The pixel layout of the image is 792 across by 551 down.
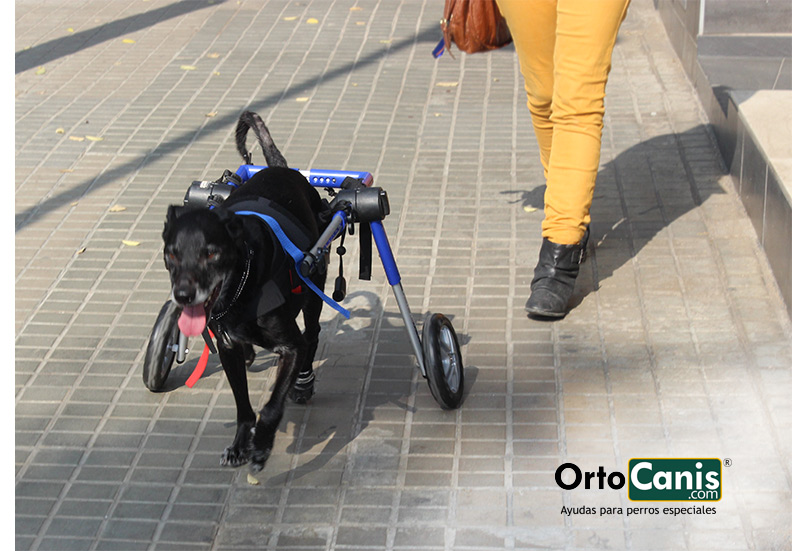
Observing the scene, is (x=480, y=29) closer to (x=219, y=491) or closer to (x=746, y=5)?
(x=219, y=491)

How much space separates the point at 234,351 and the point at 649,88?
5548mm

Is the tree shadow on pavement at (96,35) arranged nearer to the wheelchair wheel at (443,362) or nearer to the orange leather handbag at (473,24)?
the orange leather handbag at (473,24)

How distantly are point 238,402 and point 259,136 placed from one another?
127 cm

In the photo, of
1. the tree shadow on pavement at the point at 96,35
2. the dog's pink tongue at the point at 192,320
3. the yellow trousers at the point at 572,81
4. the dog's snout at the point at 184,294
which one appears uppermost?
the dog's snout at the point at 184,294

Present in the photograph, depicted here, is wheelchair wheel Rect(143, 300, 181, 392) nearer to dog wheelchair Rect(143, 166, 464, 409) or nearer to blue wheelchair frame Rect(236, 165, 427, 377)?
dog wheelchair Rect(143, 166, 464, 409)

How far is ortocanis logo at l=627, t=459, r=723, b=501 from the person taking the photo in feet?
12.4

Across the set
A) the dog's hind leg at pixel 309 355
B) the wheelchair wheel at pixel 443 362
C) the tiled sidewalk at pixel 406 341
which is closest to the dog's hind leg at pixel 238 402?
the tiled sidewalk at pixel 406 341

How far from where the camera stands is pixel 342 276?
427 cm

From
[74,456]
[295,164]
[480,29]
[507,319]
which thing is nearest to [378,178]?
[295,164]

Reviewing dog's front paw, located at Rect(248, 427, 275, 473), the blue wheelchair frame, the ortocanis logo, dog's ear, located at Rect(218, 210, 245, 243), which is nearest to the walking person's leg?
the blue wheelchair frame

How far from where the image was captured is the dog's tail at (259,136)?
436 cm

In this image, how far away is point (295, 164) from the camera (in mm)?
7039

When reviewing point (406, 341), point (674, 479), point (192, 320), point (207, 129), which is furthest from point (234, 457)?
point (207, 129)

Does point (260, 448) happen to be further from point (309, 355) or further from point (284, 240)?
point (284, 240)
